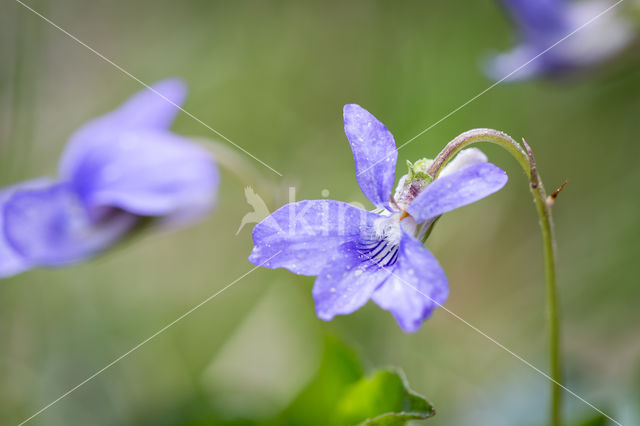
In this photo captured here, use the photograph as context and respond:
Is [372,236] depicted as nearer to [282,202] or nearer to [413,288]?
[413,288]

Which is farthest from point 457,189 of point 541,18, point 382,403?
point 541,18

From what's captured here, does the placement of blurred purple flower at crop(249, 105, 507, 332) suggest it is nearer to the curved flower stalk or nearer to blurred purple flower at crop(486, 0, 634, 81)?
the curved flower stalk

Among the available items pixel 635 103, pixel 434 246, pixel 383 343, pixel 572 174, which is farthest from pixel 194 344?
pixel 635 103

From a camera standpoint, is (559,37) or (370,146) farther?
(559,37)

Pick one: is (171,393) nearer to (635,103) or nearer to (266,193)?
(266,193)

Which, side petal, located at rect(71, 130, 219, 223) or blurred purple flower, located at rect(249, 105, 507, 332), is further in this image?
side petal, located at rect(71, 130, 219, 223)

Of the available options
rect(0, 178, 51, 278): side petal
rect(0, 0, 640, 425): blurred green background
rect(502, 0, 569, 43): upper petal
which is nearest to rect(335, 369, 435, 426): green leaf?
rect(0, 0, 640, 425): blurred green background
